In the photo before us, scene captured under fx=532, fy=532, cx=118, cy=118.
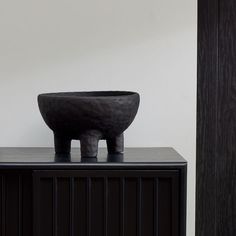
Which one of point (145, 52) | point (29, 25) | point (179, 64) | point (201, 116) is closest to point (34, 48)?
point (29, 25)

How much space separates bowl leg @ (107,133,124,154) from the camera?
1570 millimetres

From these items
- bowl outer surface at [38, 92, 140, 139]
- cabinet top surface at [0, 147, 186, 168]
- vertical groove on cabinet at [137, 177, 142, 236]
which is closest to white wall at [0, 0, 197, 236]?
cabinet top surface at [0, 147, 186, 168]

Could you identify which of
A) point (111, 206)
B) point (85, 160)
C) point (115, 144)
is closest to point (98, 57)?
point (115, 144)

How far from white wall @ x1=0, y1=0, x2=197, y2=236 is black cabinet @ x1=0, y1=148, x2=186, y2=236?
1.19ft

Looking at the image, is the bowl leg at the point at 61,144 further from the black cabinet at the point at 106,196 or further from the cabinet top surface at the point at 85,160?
the black cabinet at the point at 106,196

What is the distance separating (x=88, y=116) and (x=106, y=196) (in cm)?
23

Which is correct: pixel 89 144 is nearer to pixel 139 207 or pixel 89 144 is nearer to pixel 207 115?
pixel 139 207

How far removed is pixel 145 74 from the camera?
1793 mm

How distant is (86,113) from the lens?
1471 mm

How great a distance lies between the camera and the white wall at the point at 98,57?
1773 millimetres

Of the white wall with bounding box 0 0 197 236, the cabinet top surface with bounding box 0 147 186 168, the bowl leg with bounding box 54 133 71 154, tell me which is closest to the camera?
the cabinet top surface with bounding box 0 147 186 168

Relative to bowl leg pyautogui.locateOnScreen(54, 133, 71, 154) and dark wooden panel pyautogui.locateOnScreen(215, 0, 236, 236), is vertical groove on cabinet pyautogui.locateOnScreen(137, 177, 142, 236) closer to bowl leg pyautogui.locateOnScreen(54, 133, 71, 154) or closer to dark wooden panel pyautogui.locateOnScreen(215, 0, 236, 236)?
bowl leg pyautogui.locateOnScreen(54, 133, 71, 154)

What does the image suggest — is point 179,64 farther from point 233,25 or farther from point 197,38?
point 233,25

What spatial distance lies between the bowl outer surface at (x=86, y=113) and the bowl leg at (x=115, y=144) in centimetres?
4
